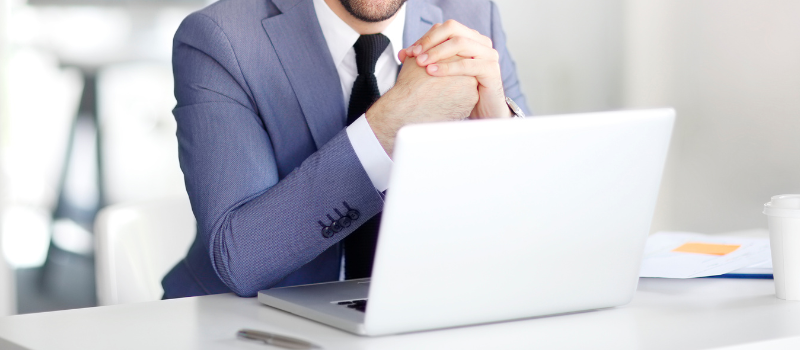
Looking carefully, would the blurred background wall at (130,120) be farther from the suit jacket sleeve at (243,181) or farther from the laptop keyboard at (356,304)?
the laptop keyboard at (356,304)

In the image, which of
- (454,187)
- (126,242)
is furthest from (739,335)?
(126,242)

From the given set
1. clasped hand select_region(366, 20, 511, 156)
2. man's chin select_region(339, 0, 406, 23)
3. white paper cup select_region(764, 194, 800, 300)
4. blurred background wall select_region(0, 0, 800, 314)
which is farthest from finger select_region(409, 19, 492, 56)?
blurred background wall select_region(0, 0, 800, 314)

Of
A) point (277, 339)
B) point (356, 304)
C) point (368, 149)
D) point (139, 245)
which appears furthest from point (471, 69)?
point (139, 245)

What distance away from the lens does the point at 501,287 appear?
0.81 m

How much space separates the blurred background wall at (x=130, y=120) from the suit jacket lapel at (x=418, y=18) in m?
1.30

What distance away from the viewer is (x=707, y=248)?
130 cm

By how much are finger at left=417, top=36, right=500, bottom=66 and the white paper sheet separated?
1.33ft

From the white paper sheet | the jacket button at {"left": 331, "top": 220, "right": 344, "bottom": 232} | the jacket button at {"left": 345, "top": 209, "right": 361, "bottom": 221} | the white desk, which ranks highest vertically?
the jacket button at {"left": 345, "top": 209, "right": 361, "bottom": 221}

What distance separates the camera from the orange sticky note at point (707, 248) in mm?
1271

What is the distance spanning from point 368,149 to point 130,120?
A: 1834 mm

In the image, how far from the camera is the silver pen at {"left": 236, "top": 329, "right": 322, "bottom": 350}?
29.3 inches

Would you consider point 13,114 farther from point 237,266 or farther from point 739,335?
point 739,335

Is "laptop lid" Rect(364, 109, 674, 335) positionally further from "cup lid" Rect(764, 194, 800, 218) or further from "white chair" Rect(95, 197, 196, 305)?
"white chair" Rect(95, 197, 196, 305)

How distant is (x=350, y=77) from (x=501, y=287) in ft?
2.60
